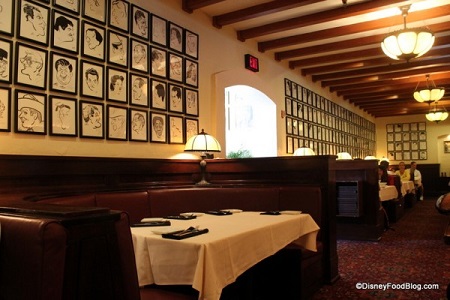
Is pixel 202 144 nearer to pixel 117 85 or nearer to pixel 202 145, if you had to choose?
pixel 202 145

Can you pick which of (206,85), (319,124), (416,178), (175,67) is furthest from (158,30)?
(416,178)

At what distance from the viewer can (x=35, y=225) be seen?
3.63ft

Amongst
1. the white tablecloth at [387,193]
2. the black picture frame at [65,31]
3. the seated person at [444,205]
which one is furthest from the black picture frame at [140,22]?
the white tablecloth at [387,193]

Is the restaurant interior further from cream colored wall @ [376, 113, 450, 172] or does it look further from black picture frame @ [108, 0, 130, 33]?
cream colored wall @ [376, 113, 450, 172]

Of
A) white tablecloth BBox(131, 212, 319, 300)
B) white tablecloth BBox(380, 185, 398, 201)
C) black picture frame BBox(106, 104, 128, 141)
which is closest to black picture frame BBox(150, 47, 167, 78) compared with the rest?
black picture frame BBox(106, 104, 128, 141)

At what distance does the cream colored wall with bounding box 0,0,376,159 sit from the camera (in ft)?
10.3

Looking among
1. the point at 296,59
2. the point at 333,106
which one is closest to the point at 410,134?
the point at 333,106

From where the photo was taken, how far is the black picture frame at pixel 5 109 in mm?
2797

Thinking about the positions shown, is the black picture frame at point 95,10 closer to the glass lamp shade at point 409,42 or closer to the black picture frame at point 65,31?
the black picture frame at point 65,31

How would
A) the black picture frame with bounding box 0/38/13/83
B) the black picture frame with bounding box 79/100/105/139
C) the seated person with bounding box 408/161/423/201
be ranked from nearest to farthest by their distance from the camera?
the black picture frame with bounding box 0/38/13/83
the black picture frame with bounding box 79/100/105/139
the seated person with bounding box 408/161/423/201

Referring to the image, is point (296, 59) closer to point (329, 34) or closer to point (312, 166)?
point (329, 34)

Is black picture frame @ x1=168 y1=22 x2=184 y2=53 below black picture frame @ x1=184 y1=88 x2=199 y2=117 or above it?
above

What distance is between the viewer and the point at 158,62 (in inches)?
170

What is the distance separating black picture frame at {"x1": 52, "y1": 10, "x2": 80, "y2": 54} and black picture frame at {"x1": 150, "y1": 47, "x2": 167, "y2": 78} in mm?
1000
